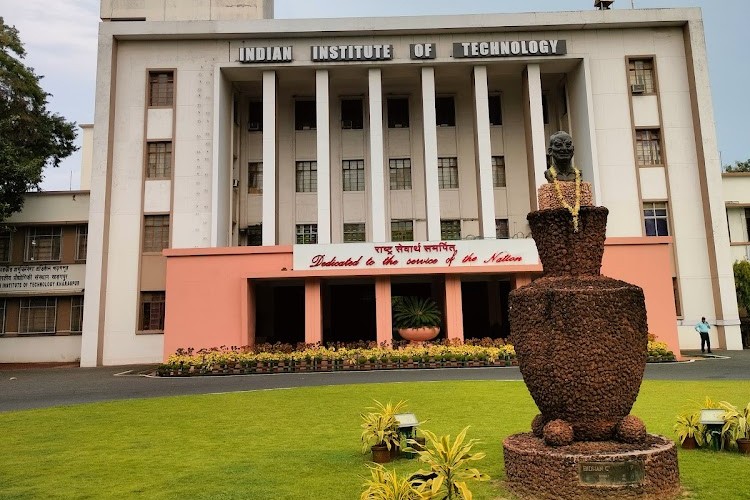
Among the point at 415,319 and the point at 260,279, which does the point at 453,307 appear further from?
the point at 260,279

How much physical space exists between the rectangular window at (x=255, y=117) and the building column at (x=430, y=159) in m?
8.65

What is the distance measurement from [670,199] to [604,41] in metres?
7.85

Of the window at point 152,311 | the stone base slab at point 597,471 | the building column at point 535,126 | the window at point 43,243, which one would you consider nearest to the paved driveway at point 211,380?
the window at point 152,311

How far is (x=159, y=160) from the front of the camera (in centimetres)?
2562

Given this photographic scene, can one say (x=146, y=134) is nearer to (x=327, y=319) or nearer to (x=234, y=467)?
Answer: (x=327, y=319)

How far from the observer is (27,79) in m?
26.9

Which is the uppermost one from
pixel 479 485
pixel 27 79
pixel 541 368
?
pixel 27 79

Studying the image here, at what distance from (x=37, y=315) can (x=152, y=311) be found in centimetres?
695

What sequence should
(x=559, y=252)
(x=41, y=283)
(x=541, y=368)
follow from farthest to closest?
(x=41, y=283) < (x=559, y=252) < (x=541, y=368)

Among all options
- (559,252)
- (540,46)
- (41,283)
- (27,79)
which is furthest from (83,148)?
A: (559,252)

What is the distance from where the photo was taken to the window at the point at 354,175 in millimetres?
28406

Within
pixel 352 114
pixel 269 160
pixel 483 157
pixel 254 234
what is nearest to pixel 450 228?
pixel 483 157

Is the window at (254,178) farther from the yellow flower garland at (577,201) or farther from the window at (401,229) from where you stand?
the yellow flower garland at (577,201)

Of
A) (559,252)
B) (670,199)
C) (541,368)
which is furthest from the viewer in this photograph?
(670,199)
